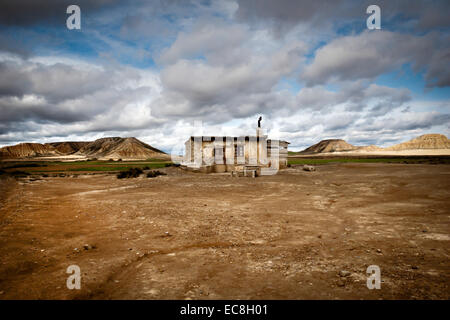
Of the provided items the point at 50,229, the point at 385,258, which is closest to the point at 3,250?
Result: the point at 50,229

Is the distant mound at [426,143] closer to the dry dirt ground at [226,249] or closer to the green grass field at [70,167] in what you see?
the green grass field at [70,167]

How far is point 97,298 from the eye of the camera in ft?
12.5

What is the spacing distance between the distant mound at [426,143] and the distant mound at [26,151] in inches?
9515

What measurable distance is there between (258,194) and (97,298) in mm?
10919

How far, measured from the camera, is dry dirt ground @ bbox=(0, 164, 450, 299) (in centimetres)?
395

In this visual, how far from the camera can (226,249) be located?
5.87m

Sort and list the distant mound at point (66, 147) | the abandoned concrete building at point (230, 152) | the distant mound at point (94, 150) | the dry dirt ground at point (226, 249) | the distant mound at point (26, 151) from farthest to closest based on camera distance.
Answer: the distant mound at point (66, 147) < the distant mound at point (94, 150) < the distant mound at point (26, 151) < the abandoned concrete building at point (230, 152) < the dry dirt ground at point (226, 249)

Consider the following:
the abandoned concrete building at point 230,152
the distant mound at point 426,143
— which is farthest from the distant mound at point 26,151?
the distant mound at point 426,143

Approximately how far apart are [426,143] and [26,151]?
274880 millimetres

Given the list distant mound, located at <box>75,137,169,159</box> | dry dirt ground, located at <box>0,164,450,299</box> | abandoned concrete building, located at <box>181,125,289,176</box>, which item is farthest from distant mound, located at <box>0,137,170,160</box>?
dry dirt ground, located at <box>0,164,450,299</box>

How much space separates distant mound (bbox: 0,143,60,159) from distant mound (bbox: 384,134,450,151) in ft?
793

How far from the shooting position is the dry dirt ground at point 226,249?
3.95 m

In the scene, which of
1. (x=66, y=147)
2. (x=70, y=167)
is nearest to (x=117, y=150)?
(x=66, y=147)

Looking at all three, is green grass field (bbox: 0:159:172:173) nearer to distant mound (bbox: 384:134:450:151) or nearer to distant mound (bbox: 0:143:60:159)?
distant mound (bbox: 0:143:60:159)
